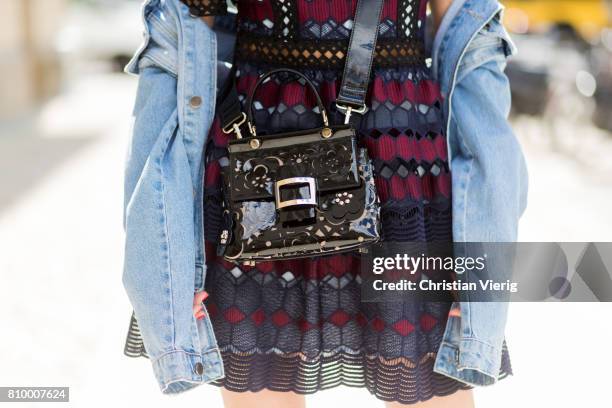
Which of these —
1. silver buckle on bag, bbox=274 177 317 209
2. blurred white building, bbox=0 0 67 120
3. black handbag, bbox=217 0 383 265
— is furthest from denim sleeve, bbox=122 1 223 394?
blurred white building, bbox=0 0 67 120

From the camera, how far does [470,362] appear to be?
167 cm

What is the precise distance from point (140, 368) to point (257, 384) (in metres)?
1.94

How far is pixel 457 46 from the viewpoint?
177 centimetres

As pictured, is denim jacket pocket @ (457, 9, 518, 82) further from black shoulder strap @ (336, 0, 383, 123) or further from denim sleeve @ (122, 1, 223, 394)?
denim sleeve @ (122, 1, 223, 394)

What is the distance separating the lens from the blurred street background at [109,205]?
3.45 m

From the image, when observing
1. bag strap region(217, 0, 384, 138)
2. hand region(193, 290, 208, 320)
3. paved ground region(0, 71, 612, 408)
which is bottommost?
paved ground region(0, 71, 612, 408)

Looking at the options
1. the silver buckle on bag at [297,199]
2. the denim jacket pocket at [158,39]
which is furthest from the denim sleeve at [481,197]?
the denim jacket pocket at [158,39]

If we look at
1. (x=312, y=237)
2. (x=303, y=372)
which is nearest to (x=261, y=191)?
(x=312, y=237)

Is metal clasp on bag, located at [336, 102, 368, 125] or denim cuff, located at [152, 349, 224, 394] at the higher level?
metal clasp on bag, located at [336, 102, 368, 125]

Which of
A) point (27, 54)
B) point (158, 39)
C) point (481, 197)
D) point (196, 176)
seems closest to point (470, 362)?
point (481, 197)

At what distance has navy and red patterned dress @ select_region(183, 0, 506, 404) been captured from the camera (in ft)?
5.49

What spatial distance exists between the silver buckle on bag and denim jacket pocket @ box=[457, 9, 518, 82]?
1.55 feet

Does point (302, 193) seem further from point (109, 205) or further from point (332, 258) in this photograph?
point (109, 205)

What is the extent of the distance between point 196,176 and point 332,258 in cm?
35
